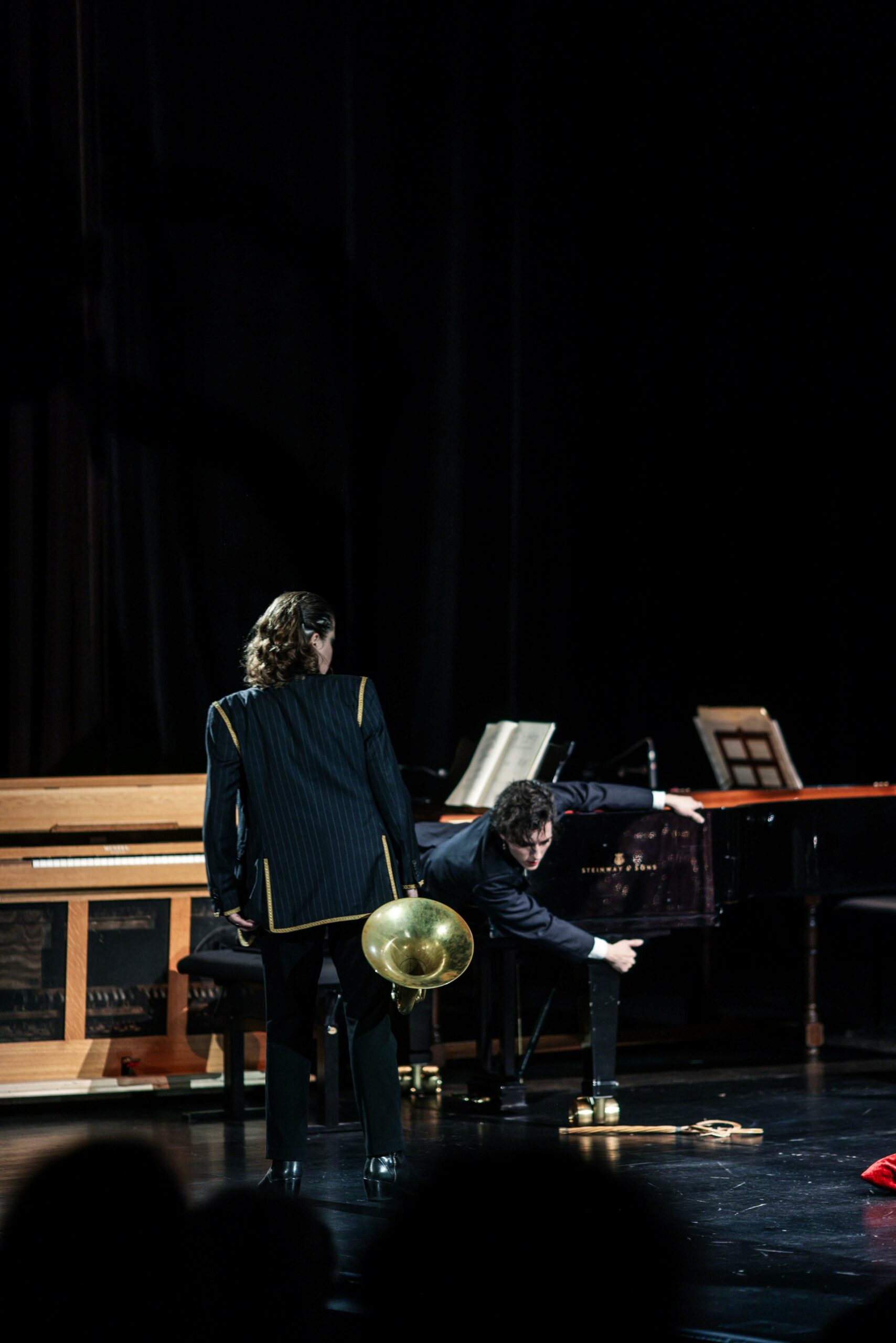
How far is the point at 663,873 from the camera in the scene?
4.97 metres

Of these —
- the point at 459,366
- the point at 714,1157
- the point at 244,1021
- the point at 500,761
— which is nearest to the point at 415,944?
the point at 714,1157

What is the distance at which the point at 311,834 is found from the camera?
3867mm

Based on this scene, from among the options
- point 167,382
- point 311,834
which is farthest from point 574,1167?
point 167,382

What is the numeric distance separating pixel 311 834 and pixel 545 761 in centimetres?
159

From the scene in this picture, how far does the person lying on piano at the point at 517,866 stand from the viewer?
180 inches

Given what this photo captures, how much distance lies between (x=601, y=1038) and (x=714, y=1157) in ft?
1.83

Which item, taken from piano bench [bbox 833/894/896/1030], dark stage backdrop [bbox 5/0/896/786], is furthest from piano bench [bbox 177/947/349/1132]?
piano bench [bbox 833/894/896/1030]

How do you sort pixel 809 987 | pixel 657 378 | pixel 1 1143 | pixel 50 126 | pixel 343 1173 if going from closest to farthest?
pixel 343 1173 < pixel 1 1143 < pixel 809 987 < pixel 50 126 < pixel 657 378

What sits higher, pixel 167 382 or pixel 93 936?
pixel 167 382

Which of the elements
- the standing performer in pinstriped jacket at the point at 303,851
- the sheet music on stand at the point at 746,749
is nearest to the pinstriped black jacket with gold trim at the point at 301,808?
the standing performer in pinstriped jacket at the point at 303,851

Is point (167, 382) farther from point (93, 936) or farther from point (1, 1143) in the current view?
point (1, 1143)

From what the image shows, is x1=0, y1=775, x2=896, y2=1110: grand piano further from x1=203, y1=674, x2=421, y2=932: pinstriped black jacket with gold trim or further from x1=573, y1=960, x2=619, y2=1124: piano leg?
x1=203, y1=674, x2=421, y2=932: pinstriped black jacket with gold trim

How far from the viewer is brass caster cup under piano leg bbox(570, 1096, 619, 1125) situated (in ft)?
15.6

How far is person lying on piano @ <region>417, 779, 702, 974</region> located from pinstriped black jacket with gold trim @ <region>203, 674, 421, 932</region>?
682mm
